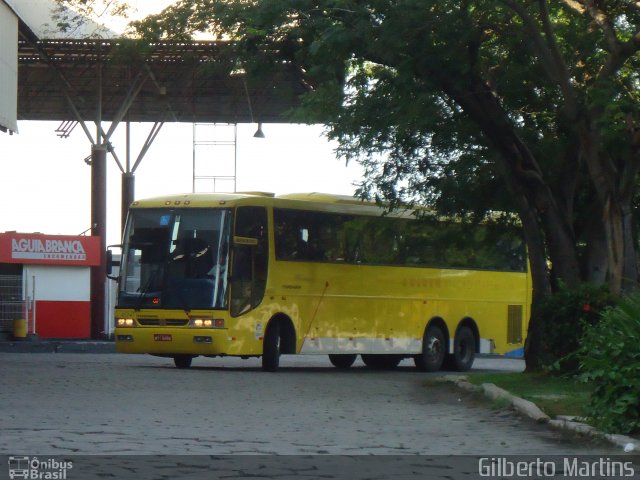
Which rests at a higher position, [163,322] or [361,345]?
[163,322]

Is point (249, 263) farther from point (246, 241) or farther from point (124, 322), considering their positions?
point (124, 322)

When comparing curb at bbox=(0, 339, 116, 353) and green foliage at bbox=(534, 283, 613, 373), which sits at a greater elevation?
green foliage at bbox=(534, 283, 613, 373)

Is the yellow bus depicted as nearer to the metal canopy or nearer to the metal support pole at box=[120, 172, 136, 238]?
the metal canopy

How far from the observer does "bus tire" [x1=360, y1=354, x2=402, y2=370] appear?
2923cm

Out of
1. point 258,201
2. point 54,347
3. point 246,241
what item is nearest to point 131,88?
point 54,347

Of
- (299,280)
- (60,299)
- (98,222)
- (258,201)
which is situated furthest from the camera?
(98,222)

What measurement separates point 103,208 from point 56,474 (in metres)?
33.4

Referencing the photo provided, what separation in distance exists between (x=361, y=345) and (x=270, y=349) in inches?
120

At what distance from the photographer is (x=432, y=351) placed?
28.3m

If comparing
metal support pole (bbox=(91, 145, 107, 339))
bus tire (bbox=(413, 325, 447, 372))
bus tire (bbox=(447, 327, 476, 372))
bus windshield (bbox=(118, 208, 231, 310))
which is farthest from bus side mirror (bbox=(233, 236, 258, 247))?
metal support pole (bbox=(91, 145, 107, 339))

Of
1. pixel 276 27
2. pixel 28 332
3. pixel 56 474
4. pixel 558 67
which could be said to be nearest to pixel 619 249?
pixel 558 67

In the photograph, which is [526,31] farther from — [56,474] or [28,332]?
[28,332]

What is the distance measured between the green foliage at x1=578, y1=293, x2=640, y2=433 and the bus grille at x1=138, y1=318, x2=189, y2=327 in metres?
12.5

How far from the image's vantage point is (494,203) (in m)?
23.4
